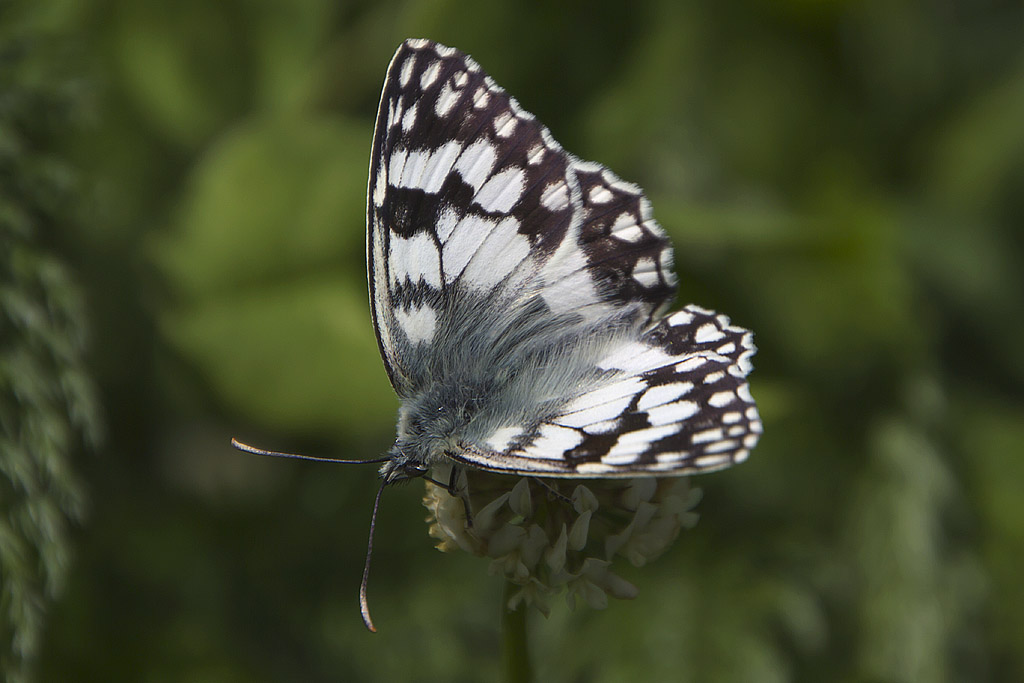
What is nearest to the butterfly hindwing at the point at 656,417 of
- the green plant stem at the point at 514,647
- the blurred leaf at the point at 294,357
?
the green plant stem at the point at 514,647

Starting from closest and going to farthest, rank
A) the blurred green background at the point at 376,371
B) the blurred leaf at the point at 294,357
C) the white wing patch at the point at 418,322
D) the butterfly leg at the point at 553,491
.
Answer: the butterfly leg at the point at 553,491, the white wing patch at the point at 418,322, the blurred green background at the point at 376,371, the blurred leaf at the point at 294,357

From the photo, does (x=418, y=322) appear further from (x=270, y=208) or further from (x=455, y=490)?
(x=270, y=208)

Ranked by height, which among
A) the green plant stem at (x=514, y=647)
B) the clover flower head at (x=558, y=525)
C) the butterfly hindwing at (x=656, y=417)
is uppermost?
the butterfly hindwing at (x=656, y=417)

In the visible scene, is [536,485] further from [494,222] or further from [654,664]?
[654,664]

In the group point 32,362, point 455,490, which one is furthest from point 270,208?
point 455,490

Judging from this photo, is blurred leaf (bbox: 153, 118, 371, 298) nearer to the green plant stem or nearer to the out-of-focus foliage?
the out-of-focus foliage

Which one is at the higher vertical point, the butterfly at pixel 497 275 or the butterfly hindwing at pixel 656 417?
the butterfly at pixel 497 275

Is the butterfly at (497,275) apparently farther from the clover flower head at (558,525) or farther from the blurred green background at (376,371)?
the blurred green background at (376,371)

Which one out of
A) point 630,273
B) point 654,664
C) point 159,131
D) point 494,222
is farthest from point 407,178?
point 159,131

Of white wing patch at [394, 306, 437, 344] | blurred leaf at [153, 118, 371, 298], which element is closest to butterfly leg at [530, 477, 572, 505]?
white wing patch at [394, 306, 437, 344]
